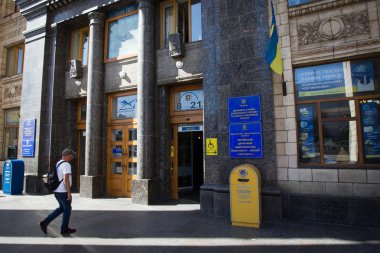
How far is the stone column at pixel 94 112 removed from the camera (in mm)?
9539

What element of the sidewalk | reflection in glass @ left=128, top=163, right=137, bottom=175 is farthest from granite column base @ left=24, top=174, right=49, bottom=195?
reflection in glass @ left=128, top=163, right=137, bottom=175

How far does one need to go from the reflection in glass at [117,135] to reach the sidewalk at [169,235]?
10.4 feet

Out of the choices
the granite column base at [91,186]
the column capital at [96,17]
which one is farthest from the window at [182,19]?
the granite column base at [91,186]

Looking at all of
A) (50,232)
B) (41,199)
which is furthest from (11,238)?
(41,199)

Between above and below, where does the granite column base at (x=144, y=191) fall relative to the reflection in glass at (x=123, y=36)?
below

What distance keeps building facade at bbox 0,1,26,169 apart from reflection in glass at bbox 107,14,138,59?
5.39m

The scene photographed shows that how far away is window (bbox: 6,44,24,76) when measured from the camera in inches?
520

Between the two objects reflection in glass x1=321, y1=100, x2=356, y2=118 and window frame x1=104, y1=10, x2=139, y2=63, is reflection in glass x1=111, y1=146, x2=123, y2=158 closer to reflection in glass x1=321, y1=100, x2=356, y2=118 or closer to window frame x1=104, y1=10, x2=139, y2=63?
window frame x1=104, y1=10, x2=139, y2=63

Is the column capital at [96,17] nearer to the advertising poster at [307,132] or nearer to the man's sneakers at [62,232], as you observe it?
the man's sneakers at [62,232]

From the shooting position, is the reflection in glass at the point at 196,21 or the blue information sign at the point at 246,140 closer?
the blue information sign at the point at 246,140

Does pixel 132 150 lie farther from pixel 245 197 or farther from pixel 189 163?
pixel 245 197

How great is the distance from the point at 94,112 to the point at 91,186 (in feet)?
8.58

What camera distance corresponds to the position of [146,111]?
340 inches

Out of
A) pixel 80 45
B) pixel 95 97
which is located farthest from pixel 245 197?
pixel 80 45
